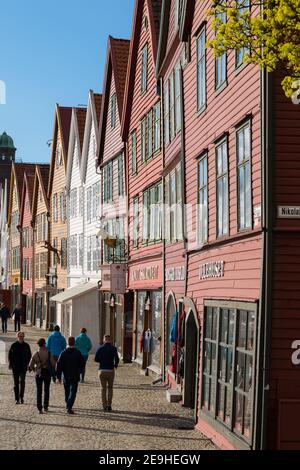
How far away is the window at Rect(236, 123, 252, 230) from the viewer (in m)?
12.9

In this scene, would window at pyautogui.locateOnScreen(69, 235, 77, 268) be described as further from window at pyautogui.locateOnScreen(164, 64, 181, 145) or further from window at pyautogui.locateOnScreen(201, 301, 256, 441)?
window at pyautogui.locateOnScreen(201, 301, 256, 441)

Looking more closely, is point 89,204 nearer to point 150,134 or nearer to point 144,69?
point 144,69

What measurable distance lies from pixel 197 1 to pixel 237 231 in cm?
649

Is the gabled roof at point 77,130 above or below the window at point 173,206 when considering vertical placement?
above

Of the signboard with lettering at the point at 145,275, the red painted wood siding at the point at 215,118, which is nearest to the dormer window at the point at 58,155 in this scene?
the signboard with lettering at the point at 145,275

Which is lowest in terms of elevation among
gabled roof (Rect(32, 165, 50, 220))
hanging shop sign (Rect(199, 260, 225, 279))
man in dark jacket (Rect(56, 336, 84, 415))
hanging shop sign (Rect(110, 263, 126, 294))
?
man in dark jacket (Rect(56, 336, 84, 415))

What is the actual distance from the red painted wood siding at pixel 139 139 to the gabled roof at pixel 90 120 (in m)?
7.43

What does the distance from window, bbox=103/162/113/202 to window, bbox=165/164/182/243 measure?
1187 cm

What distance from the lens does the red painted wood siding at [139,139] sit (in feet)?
83.3

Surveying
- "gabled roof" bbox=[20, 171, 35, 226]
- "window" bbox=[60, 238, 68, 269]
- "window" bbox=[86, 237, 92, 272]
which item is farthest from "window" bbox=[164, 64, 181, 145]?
"gabled roof" bbox=[20, 171, 35, 226]

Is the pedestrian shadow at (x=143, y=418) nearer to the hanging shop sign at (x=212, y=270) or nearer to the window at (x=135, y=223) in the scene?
the hanging shop sign at (x=212, y=270)

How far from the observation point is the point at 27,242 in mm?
63750

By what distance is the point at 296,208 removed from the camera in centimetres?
1163

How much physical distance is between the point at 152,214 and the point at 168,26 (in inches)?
255
